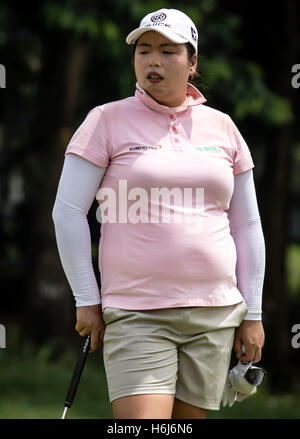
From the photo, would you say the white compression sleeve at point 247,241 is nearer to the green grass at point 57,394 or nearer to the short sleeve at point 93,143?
the short sleeve at point 93,143

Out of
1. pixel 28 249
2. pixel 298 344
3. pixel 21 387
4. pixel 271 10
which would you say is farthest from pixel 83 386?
pixel 271 10

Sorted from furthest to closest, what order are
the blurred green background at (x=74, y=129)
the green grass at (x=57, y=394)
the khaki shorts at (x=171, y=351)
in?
the blurred green background at (x=74, y=129)
the green grass at (x=57, y=394)
the khaki shorts at (x=171, y=351)

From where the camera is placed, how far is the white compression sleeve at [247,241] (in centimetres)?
345

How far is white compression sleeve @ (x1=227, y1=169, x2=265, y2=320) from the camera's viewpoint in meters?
3.45

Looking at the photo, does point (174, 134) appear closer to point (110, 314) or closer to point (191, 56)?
point (191, 56)

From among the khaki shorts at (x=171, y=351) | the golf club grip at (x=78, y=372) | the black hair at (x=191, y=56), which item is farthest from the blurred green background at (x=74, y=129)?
the khaki shorts at (x=171, y=351)

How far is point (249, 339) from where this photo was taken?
3.41m

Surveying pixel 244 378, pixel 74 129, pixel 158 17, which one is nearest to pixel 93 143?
pixel 158 17

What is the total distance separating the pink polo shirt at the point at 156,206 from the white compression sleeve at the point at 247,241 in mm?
152

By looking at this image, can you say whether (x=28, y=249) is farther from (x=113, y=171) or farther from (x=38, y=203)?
(x=113, y=171)
